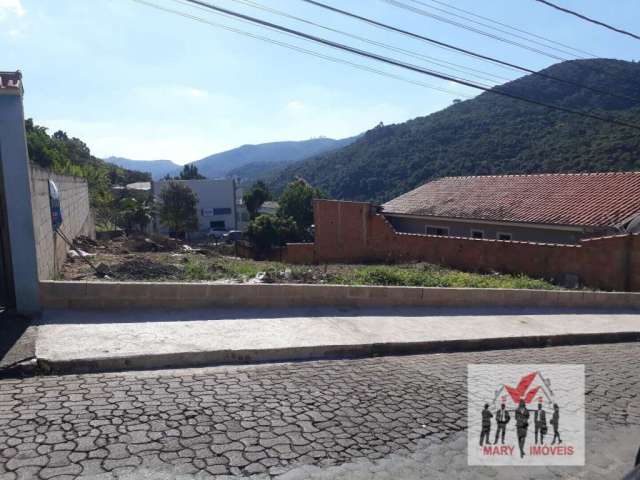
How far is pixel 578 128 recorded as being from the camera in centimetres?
4284

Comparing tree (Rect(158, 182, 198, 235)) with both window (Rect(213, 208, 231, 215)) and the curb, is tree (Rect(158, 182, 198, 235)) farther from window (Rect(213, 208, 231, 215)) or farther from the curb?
the curb

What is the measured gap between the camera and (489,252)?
1557 centimetres

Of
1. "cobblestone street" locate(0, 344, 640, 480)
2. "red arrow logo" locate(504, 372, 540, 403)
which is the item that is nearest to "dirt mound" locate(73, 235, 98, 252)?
"cobblestone street" locate(0, 344, 640, 480)

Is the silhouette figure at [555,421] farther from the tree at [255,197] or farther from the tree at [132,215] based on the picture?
the tree at [255,197]

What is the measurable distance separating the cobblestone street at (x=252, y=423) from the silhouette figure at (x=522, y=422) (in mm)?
407

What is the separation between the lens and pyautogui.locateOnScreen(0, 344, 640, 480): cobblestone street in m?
3.20

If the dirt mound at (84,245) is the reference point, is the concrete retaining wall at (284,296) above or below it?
below

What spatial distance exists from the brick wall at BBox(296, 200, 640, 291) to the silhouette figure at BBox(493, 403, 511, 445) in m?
10.9

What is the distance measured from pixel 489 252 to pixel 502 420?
474 inches

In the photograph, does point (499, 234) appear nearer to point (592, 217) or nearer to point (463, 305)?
point (592, 217)

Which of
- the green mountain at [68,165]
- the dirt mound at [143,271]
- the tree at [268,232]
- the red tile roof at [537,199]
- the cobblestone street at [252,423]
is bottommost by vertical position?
the tree at [268,232]

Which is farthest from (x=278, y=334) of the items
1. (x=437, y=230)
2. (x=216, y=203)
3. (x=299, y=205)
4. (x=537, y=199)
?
(x=216, y=203)

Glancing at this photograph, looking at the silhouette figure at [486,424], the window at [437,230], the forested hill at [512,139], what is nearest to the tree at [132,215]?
the window at [437,230]

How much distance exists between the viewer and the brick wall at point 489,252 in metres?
13.4
